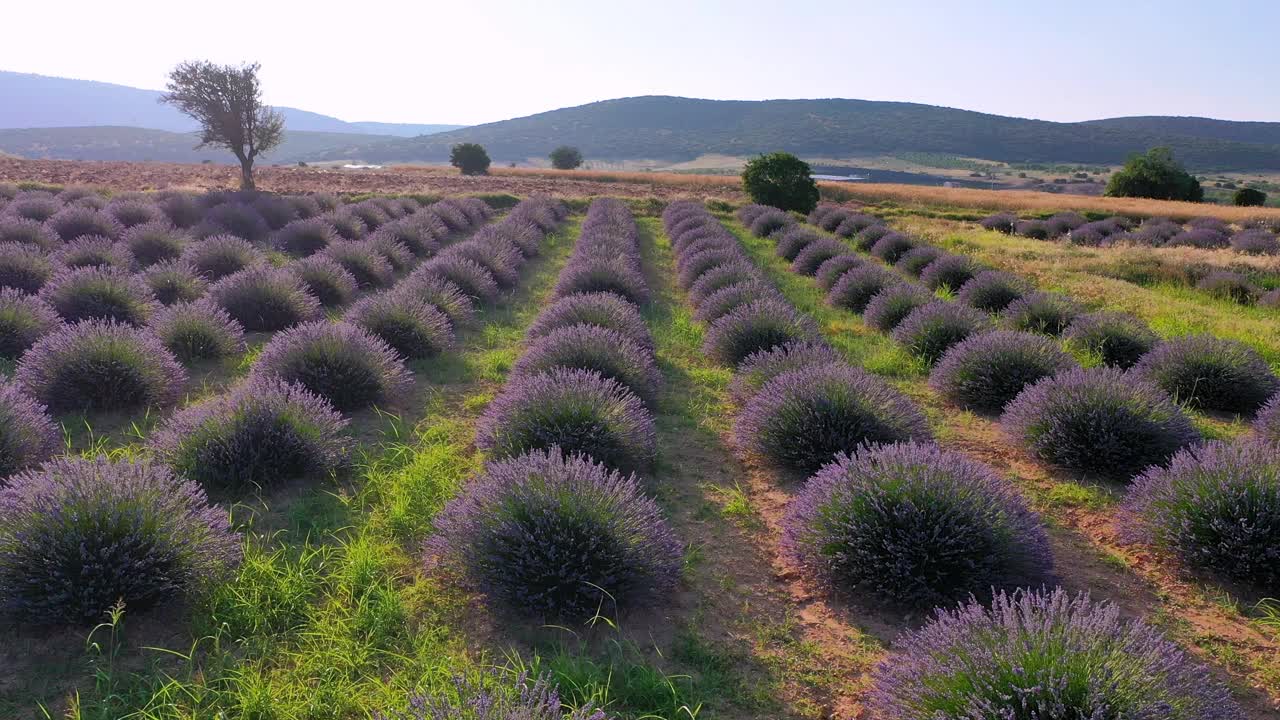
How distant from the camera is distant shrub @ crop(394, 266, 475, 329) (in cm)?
844

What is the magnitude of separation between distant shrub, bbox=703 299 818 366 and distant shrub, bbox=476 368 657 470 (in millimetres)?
2883

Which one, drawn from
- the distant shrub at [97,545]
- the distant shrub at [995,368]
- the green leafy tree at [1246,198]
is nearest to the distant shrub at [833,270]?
the distant shrub at [995,368]

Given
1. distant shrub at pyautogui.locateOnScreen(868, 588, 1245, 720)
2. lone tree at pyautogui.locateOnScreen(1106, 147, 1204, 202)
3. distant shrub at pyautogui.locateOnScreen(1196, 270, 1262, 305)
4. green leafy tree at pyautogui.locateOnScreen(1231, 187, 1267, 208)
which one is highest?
lone tree at pyautogui.locateOnScreen(1106, 147, 1204, 202)

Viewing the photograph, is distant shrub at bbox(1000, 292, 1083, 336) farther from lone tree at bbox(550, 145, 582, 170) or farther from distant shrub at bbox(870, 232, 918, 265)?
lone tree at bbox(550, 145, 582, 170)

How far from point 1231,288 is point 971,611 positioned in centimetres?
1370

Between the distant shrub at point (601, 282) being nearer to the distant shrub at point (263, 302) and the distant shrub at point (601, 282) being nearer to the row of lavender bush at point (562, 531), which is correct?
the distant shrub at point (263, 302)

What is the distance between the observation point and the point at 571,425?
4.47 meters

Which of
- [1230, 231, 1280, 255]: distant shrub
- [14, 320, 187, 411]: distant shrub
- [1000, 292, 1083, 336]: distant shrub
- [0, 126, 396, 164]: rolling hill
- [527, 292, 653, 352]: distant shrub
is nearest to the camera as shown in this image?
[14, 320, 187, 411]: distant shrub

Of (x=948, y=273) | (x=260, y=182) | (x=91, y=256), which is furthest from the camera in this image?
(x=260, y=182)

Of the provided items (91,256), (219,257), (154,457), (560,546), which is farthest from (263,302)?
(560,546)

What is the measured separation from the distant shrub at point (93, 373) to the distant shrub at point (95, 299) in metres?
2.24

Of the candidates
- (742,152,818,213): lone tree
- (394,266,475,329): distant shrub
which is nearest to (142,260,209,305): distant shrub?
(394,266,475,329): distant shrub

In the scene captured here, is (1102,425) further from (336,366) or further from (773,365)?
(336,366)

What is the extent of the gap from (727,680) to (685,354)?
17.6ft
